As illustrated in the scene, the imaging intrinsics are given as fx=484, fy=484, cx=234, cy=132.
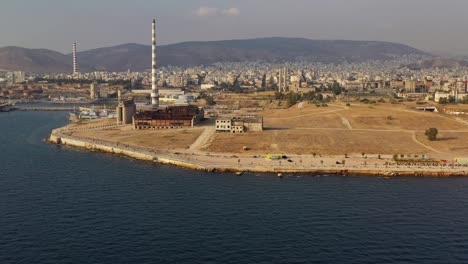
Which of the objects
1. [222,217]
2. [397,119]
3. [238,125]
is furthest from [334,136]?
[222,217]

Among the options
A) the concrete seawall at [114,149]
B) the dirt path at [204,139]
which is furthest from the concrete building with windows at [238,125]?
the concrete seawall at [114,149]

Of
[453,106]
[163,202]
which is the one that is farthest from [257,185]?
[453,106]

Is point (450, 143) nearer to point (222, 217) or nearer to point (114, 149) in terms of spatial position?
point (222, 217)

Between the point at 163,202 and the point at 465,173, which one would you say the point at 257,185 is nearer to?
the point at 163,202

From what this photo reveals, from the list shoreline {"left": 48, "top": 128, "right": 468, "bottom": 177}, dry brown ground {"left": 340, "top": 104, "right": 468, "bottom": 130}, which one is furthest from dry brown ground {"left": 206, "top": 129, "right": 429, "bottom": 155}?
dry brown ground {"left": 340, "top": 104, "right": 468, "bottom": 130}

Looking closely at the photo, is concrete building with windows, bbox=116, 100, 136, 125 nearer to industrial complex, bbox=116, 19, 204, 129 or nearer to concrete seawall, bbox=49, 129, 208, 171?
industrial complex, bbox=116, 19, 204, 129
